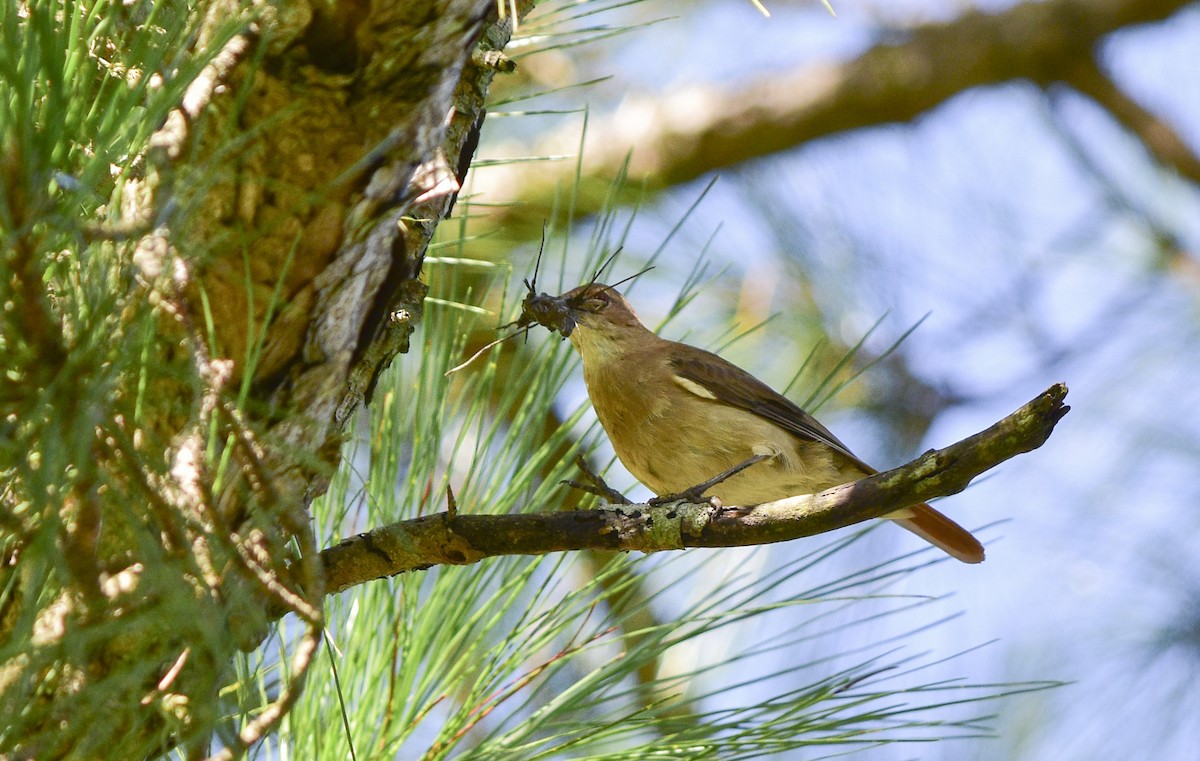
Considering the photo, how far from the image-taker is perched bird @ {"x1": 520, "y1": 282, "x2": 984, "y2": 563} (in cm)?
383

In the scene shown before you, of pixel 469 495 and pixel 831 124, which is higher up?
pixel 831 124

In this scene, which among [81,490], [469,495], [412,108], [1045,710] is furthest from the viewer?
[1045,710]

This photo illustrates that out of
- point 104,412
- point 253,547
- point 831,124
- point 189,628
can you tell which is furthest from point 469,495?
point 831,124

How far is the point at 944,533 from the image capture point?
155 inches

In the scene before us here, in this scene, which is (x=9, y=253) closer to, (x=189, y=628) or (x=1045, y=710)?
(x=189, y=628)

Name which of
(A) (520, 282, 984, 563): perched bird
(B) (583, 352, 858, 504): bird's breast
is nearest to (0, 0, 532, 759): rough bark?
(A) (520, 282, 984, 563): perched bird

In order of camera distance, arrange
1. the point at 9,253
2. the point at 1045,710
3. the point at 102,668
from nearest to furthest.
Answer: the point at 9,253, the point at 102,668, the point at 1045,710

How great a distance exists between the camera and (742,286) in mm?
5645

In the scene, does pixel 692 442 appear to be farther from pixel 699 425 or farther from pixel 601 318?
pixel 601 318

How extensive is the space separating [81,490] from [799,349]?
14.9 feet

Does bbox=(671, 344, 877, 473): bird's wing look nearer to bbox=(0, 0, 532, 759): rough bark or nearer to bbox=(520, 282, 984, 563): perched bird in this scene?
bbox=(520, 282, 984, 563): perched bird

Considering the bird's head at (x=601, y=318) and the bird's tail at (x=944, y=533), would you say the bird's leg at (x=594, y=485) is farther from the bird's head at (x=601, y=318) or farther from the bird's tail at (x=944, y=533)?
the bird's tail at (x=944, y=533)

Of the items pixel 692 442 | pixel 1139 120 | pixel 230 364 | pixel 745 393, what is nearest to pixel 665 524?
pixel 230 364

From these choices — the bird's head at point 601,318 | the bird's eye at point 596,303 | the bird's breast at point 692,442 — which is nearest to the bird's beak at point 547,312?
the bird's head at point 601,318
